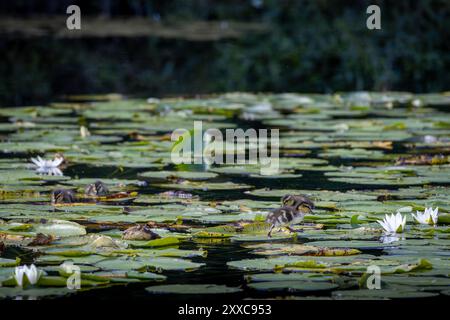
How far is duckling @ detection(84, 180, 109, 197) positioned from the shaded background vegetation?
4013 mm

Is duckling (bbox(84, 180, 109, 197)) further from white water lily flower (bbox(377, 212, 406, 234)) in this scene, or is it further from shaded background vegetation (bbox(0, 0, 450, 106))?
shaded background vegetation (bbox(0, 0, 450, 106))

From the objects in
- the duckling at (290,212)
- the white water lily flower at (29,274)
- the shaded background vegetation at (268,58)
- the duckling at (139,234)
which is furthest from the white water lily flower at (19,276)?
the shaded background vegetation at (268,58)

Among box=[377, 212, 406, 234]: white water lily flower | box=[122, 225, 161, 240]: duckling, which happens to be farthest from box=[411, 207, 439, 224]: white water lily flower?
box=[122, 225, 161, 240]: duckling

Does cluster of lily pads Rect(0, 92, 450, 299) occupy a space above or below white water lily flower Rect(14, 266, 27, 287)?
above

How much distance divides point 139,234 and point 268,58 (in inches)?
326

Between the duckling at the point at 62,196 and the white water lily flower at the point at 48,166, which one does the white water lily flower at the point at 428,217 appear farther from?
the white water lily flower at the point at 48,166

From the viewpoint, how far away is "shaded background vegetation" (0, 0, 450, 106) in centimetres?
966

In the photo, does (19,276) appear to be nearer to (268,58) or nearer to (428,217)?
(428,217)

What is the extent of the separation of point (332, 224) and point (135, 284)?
38.7 inches

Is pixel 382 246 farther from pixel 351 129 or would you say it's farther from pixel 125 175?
pixel 351 129

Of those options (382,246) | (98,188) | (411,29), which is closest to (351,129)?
(98,188)

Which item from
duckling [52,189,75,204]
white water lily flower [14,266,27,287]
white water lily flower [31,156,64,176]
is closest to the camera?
white water lily flower [14,266,27,287]

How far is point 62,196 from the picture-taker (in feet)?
12.9
